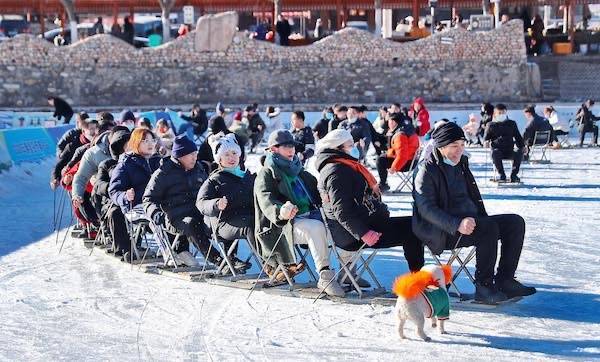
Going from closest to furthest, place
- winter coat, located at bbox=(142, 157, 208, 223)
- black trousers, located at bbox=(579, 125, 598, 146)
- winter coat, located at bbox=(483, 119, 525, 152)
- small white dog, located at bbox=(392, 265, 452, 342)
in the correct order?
small white dog, located at bbox=(392, 265, 452, 342), winter coat, located at bbox=(142, 157, 208, 223), winter coat, located at bbox=(483, 119, 525, 152), black trousers, located at bbox=(579, 125, 598, 146)

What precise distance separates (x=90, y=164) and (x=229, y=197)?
10.0ft

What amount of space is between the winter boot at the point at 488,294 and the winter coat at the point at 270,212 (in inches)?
57.7

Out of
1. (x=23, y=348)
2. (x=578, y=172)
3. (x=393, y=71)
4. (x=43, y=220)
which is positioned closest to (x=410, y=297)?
(x=23, y=348)

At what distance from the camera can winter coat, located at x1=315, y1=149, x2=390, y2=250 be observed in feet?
29.0

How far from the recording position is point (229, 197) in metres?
9.71

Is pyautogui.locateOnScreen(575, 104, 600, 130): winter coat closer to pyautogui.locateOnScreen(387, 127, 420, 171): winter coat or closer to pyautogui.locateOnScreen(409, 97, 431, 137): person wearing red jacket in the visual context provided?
pyautogui.locateOnScreen(409, 97, 431, 137): person wearing red jacket

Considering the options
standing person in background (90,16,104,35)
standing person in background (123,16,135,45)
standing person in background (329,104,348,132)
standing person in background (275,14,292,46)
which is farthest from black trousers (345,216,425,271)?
standing person in background (90,16,104,35)

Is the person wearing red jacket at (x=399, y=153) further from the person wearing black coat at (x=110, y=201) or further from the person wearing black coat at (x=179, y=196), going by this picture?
the person wearing black coat at (x=179, y=196)

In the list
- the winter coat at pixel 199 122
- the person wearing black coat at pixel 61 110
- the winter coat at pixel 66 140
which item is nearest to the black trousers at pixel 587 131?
the winter coat at pixel 199 122

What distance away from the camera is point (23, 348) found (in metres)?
7.98

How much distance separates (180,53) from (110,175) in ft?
83.4

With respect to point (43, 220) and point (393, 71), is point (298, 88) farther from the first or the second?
point (43, 220)

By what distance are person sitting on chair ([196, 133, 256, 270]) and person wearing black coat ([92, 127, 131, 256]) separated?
1.87 m

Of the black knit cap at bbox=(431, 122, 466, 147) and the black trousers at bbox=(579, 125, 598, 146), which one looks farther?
the black trousers at bbox=(579, 125, 598, 146)
